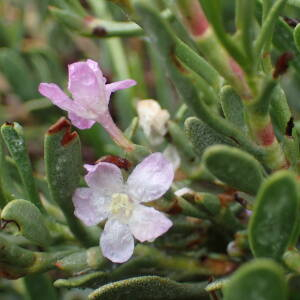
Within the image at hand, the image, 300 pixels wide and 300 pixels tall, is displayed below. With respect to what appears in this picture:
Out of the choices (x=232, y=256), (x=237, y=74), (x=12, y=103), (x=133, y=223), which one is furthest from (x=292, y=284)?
(x=12, y=103)

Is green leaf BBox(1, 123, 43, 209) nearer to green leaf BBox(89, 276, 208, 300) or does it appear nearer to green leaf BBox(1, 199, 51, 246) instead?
green leaf BBox(1, 199, 51, 246)

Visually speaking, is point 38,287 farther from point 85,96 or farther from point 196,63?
point 196,63

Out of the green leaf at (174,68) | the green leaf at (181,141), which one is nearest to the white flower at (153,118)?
the green leaf at (181,141)

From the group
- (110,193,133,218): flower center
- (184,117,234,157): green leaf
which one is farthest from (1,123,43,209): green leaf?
(184,117,234,157): green leaf

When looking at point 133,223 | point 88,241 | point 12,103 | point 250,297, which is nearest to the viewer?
point 250,297

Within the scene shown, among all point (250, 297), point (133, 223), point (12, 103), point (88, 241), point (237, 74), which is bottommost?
point (12, 103)

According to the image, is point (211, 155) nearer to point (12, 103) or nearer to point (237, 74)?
point (237, 74)

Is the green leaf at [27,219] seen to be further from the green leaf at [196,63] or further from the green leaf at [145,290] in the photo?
the green leaf at [196,63]
